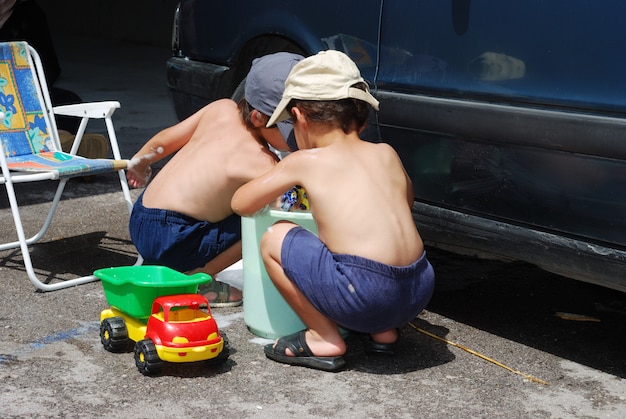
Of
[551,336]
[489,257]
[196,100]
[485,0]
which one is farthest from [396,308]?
[196,100]

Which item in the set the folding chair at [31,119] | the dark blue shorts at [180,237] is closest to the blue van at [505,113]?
the dark blue shorts at [180,237]

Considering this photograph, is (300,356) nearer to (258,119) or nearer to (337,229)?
(337,229)

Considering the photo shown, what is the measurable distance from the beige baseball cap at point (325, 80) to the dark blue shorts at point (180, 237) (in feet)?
2.35

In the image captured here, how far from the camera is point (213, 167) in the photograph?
3723 millimetres

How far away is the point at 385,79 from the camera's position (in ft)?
12.4

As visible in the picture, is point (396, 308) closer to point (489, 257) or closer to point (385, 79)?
point (385, 79)

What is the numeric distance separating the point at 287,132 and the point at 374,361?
94cm

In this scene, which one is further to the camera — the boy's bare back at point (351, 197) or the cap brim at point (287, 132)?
the cap brim at point (287, 132)

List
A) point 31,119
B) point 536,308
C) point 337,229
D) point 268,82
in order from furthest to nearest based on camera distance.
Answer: point 31,119 → point 536,308 → point 268,82 → point 337,229

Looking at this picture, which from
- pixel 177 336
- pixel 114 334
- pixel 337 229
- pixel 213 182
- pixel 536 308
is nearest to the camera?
pixel 177 336

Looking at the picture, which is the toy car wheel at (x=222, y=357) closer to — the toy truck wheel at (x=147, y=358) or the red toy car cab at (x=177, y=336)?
the red toy car cab at (x=177, y=336)

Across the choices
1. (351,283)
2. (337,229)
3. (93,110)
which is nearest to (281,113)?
(337,229)

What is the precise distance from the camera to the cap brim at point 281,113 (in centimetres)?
331

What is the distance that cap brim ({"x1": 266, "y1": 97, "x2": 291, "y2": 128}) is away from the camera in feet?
10.9
